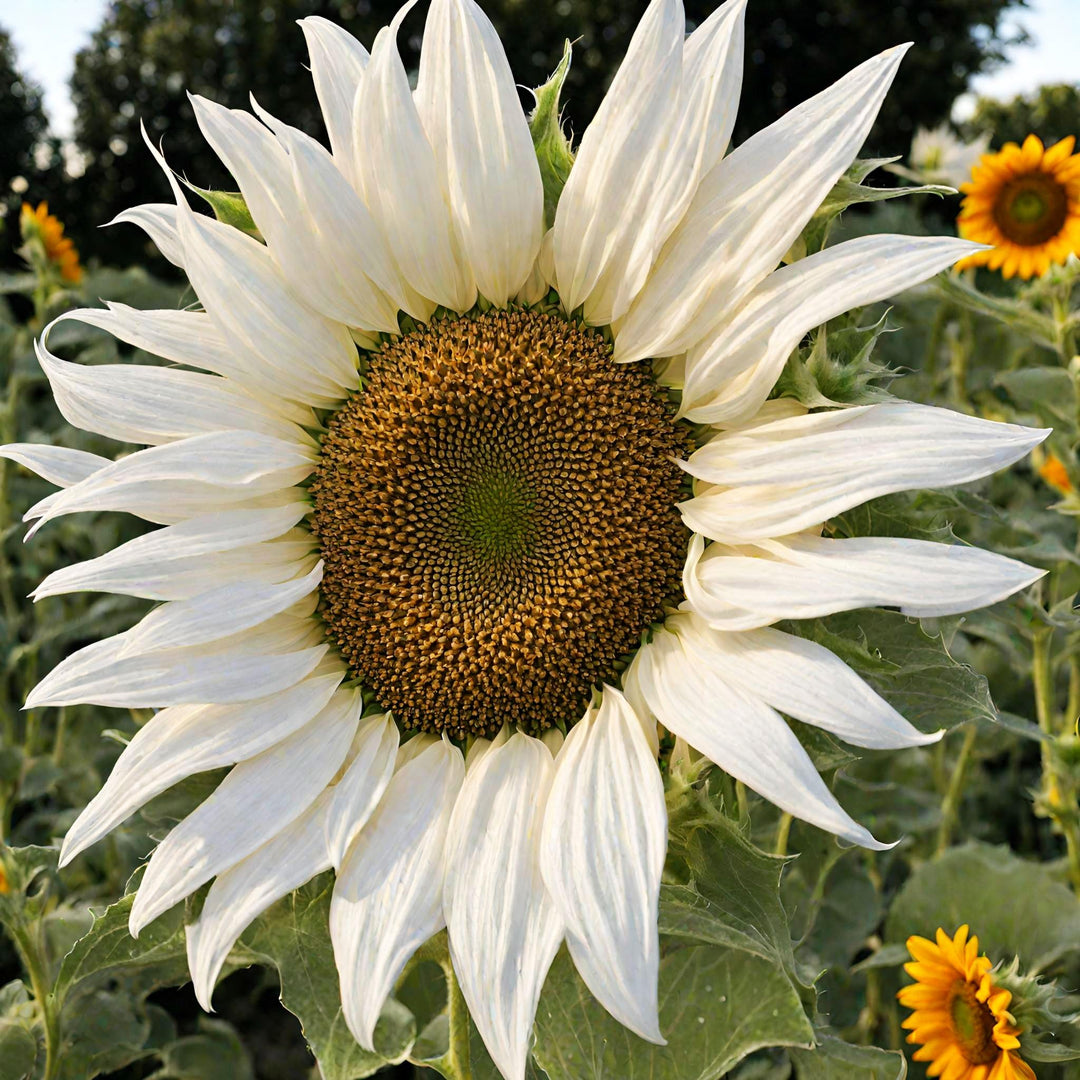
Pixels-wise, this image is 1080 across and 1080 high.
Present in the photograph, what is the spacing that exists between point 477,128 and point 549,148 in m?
0.10

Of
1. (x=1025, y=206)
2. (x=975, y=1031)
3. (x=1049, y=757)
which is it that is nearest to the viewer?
(x=975, y=1031)

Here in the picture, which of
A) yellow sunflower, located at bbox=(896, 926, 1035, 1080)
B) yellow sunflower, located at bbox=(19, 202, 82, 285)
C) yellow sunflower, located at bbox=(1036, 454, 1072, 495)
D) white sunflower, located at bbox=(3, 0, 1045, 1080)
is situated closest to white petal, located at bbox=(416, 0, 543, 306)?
white sunflower, located at bbox=(3, 0, 1045, 1080)

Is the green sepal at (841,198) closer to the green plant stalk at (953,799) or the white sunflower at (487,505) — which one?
the white sunflower at (487,505)

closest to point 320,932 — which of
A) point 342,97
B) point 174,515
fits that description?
point 174,515

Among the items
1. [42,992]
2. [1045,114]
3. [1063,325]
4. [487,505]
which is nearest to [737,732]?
[487,505]

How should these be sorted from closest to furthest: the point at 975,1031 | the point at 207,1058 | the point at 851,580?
1. the point at 851,580
2. the point at 975,1031
3. the point at 207,1058

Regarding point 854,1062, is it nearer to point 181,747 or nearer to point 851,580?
point 851,580

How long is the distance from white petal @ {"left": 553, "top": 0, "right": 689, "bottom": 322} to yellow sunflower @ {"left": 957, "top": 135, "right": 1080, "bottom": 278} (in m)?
1.46

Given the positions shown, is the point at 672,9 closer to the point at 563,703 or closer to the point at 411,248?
the point at 411,248

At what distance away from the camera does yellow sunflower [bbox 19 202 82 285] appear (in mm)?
2939

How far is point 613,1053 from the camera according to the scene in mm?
1086

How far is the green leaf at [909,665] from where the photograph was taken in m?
1.02

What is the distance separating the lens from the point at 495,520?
1.27m

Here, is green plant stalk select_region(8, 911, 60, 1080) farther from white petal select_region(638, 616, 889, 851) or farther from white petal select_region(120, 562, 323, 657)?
white petal select_region(638, 616, 889, 851)
